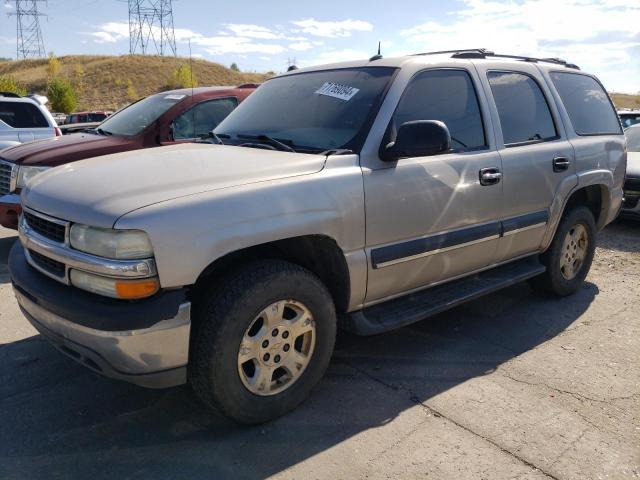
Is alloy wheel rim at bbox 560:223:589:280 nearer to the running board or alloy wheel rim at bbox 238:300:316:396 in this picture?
the running board

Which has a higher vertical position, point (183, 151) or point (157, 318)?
point (183, 151)

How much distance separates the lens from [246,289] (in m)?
2.68

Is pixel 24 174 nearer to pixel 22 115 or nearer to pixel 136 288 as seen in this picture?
pixel 22 115

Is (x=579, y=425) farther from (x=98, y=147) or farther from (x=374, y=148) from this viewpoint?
(x=98, y=147)

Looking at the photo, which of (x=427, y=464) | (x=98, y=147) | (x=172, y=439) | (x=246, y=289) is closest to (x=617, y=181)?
(x=427, y=464)

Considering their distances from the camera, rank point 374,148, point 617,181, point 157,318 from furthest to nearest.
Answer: point 617,181
point 374,148
point 157,318

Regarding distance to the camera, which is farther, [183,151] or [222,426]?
[183,151]

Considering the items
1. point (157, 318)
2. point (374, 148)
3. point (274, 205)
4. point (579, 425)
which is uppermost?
point (374, 148)

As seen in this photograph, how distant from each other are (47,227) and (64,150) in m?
3.44

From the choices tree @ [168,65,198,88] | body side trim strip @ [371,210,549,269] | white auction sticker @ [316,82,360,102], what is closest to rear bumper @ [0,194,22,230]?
white auction sticker @ [316,82,360,102]

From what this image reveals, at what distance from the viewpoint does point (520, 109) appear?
13.9 ft

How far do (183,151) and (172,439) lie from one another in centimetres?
166

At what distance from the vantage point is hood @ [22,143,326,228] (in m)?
2.56

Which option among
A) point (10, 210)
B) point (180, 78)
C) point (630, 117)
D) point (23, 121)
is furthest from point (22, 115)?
point (180, 78)
